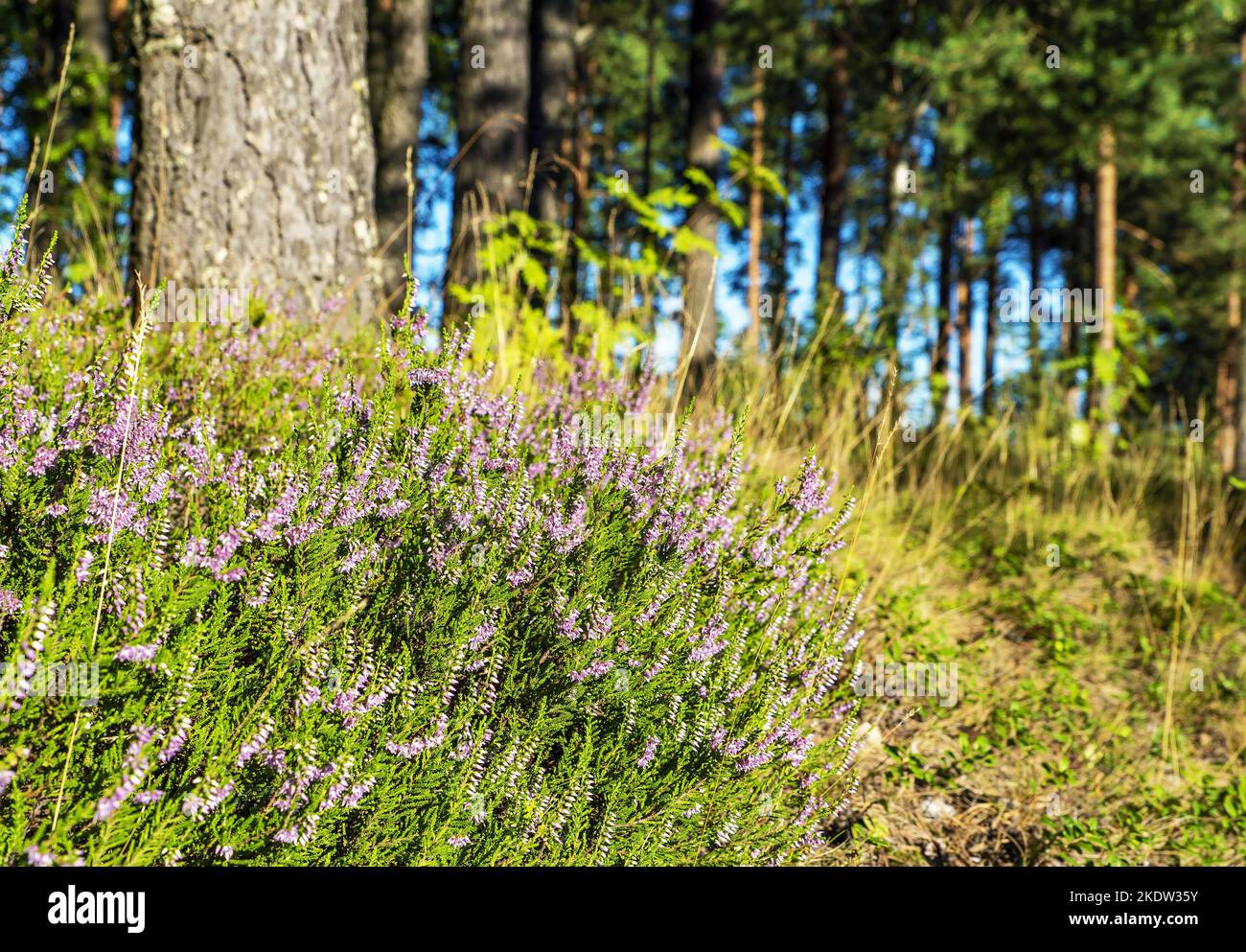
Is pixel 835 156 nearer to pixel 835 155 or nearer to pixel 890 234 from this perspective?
pixel 835 155

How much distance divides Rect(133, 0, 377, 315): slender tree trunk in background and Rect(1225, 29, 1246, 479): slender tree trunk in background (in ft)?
23.0

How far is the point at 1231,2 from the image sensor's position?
11656 millimetres

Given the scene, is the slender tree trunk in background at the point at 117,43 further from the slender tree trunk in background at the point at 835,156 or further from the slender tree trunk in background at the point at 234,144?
the slender tree trunk in background at the point at 835,156

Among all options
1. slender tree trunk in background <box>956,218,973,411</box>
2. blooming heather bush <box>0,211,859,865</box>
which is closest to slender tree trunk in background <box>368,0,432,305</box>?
blooming heather bush <box>0,211,859,865</box>

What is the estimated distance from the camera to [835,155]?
42.1ft

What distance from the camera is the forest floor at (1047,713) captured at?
109 inches

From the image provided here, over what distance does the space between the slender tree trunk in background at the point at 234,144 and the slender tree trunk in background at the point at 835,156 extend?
9250mm

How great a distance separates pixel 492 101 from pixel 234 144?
344cm

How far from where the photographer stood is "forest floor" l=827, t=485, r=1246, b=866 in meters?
2.77

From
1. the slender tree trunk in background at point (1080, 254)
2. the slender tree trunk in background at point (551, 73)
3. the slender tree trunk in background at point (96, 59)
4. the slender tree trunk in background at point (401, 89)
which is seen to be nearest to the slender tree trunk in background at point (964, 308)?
the slender tree trunk in background at point (1080, 254)

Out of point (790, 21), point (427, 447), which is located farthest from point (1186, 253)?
point (427, 447)
